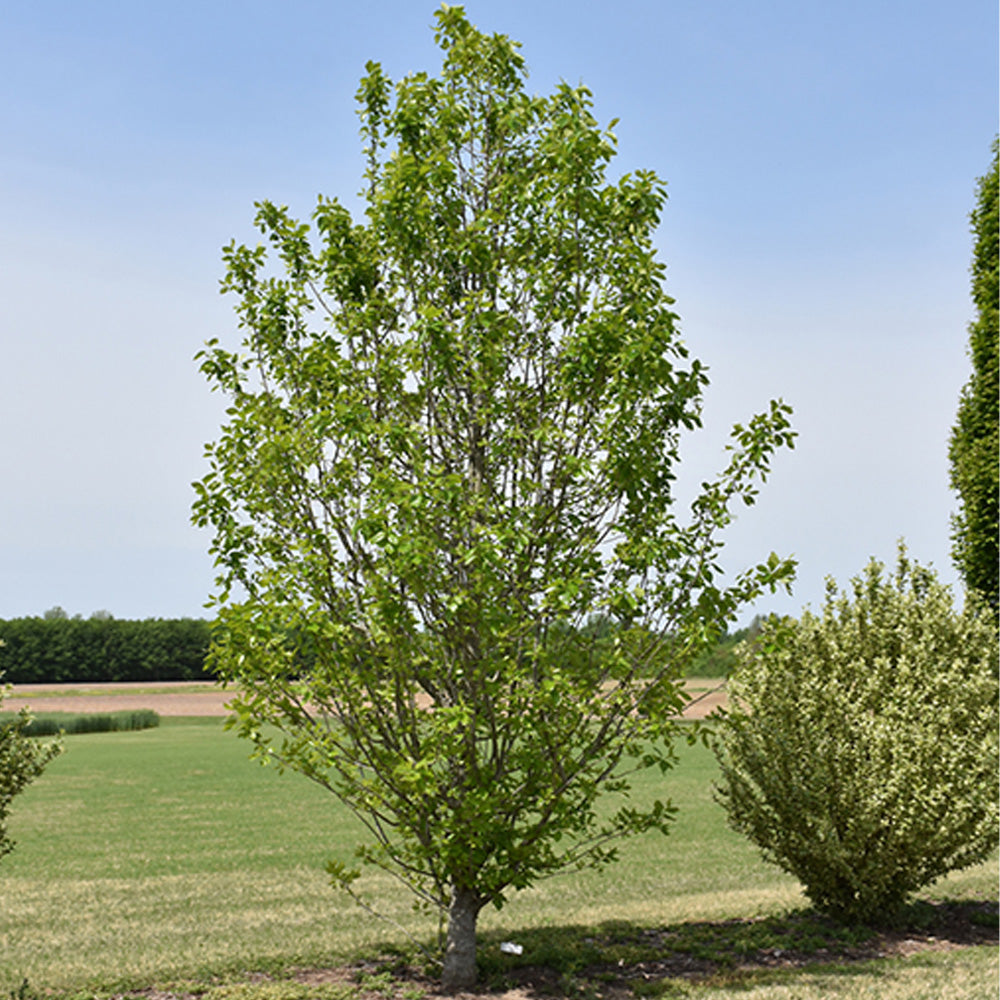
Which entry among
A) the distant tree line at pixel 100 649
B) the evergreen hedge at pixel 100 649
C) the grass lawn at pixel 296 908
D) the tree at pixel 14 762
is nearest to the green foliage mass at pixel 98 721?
the distant tree line at pixel 100 649

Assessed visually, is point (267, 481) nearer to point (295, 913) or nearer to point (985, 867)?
point (295, 913)

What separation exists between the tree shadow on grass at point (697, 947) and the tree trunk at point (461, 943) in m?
0.20

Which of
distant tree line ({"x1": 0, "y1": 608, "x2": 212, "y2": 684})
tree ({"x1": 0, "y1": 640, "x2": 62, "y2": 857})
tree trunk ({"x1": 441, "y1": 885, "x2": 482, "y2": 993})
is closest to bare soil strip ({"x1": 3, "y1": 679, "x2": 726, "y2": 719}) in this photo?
distant tree line ({"x1": 0, "y1": 608, "x2": 212, "y2": 684})

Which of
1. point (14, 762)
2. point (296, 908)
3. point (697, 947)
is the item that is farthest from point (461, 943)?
point (296, 908)

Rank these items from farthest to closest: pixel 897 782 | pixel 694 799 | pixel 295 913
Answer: pixel 694 799, pixel 295 913, pixel 897 782

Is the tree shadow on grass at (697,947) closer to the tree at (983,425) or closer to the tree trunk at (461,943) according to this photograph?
the tree trunk at (461,943)

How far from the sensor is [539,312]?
7.20 metres

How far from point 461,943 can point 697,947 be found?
2.11m

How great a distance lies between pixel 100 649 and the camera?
62.3 metres

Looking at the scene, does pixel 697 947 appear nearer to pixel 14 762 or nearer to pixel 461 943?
pixel 461 943

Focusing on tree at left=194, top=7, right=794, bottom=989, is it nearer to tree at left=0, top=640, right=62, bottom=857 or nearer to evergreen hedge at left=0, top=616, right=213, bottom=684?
tree at left=0, top=640, right=62, bottom=857

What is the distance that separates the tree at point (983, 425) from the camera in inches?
553

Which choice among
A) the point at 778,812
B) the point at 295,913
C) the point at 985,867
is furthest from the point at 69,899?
A: the point at 985,867

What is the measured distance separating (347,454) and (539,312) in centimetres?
175
